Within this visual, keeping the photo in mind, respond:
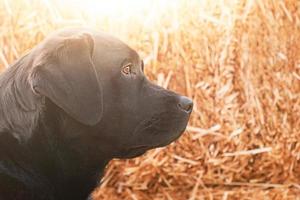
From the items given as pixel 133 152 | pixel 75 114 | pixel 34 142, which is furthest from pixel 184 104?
pixel 34 142

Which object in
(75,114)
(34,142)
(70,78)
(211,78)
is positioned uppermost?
(70,78)

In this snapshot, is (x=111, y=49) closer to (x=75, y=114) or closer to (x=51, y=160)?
(x=75, y=114)

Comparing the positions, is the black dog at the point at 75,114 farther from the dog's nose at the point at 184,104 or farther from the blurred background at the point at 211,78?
the blurred background at the point at 211,78

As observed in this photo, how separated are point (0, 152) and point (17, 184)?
13 cm

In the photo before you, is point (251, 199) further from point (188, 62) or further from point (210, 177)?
point (188, 62)

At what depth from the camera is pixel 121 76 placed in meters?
3.03

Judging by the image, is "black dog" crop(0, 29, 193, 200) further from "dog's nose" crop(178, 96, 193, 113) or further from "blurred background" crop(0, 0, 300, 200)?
"blurred background" crop(0, 0, 300, 200)

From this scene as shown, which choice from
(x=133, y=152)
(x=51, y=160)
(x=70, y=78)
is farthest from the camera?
(x=133, y=152)

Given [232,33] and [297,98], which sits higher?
[232,33]

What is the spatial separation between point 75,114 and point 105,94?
19 centimetres

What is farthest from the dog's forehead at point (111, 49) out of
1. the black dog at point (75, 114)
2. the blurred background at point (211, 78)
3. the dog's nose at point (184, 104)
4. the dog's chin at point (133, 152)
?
the blurred background at point (211, 78)

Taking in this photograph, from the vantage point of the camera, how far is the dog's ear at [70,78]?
2783 millimetres

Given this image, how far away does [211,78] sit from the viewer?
156 inches

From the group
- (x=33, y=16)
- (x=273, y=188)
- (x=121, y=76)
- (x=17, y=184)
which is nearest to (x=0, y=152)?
(x=17, y=184)
